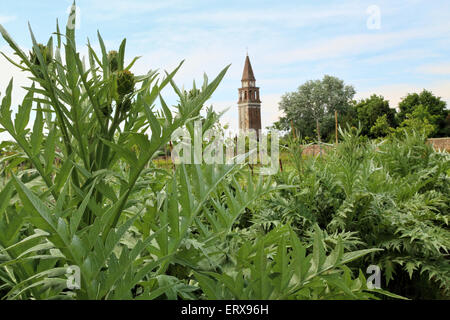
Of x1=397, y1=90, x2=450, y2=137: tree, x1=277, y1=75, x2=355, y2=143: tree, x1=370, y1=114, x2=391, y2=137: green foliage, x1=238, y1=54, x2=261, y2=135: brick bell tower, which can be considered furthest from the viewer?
x1=238, y1=54, x2=261, y2=135: brick bell tower

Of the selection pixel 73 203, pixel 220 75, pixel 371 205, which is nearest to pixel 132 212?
pixel 73 203

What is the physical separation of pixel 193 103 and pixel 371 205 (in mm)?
1684

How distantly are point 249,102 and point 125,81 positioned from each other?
53442 millimetres

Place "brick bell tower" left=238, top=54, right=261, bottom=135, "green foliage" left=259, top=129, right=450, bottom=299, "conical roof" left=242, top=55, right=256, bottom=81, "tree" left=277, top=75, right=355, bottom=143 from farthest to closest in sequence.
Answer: "brick bell tower" left=238, top=54, right=261, bottom=135 < "conical roof" left=242, top=55, right=256, bottom=81 < "tree" left=277, top=75, right=355, bottom=143 < "green foliage" left=259, top=129, right=450, bottom=299

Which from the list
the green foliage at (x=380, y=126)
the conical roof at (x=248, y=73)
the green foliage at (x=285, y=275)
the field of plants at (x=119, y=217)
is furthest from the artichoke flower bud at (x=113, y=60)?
the conical roof at (x=248, y=73)

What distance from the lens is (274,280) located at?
739mm

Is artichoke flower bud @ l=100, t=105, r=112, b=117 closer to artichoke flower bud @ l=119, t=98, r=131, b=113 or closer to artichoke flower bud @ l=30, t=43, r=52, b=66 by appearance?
artichoke flower bud @ l=119, t=98, r=131, b=113

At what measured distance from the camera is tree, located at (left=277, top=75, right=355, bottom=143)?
41844 mm

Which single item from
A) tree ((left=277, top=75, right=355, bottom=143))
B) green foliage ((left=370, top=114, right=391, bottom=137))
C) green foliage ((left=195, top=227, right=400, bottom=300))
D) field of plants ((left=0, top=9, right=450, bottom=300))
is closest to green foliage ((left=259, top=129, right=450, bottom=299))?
field of plants ((left=0, top=9, right=450, bottom=300))

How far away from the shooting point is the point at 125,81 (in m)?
0.85

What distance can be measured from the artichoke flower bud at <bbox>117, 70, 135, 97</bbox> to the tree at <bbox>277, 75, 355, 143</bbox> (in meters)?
41.4

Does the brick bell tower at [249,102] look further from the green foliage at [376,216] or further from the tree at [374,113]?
the green foliage at [376,216]

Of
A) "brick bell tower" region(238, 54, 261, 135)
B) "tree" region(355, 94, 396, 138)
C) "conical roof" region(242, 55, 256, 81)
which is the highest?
"conical roof" region(242, 55, 256, 81)
